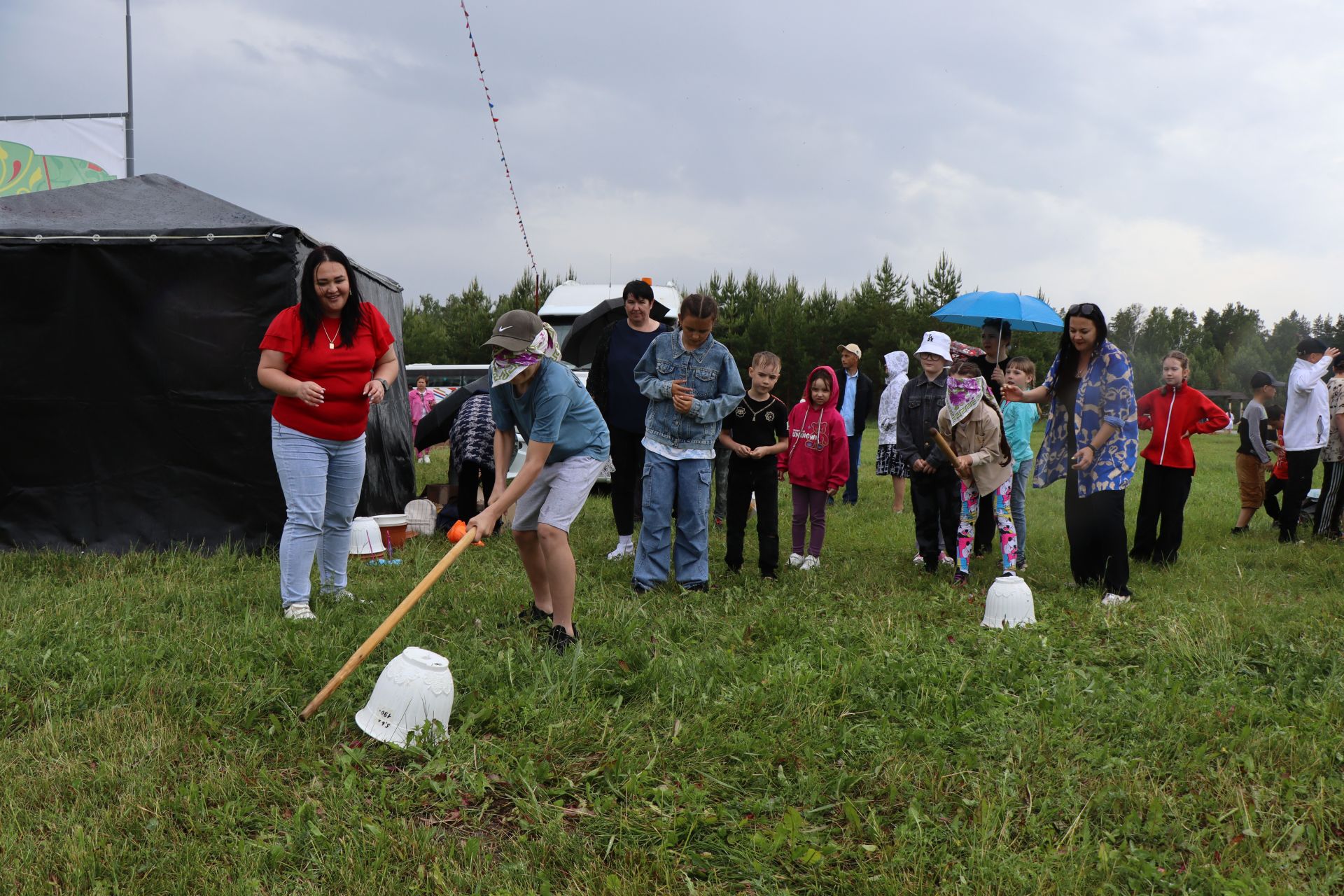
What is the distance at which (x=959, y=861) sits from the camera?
8.86ft

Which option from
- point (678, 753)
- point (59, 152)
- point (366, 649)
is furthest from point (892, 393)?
point (59, 152)

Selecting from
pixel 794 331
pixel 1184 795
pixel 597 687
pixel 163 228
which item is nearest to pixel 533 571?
pixel 597 687

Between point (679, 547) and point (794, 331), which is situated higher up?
point (794, 331)

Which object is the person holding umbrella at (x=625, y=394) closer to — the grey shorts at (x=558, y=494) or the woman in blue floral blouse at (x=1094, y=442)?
the grey shorts at (x=558, y=494)

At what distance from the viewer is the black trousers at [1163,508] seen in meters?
7.11

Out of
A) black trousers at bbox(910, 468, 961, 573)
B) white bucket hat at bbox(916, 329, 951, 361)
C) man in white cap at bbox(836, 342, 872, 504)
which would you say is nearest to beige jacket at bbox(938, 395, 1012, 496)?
black trousers at bbox(910, 468, 961, 573)

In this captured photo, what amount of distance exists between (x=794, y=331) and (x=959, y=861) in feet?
135

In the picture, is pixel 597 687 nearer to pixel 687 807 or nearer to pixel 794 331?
pixel 687 807

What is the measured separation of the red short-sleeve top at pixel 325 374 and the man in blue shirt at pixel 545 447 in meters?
0.96

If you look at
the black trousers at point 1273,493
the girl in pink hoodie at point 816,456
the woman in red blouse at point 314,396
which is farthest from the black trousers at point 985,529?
the woman in red blouse at point 314,396

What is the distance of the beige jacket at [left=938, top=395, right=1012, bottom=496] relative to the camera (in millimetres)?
6145

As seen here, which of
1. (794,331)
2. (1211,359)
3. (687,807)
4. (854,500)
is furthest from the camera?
(1211,359)

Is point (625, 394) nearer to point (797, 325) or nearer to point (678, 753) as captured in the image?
point (678, 753)

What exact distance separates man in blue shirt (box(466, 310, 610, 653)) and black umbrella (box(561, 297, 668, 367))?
5334mm
